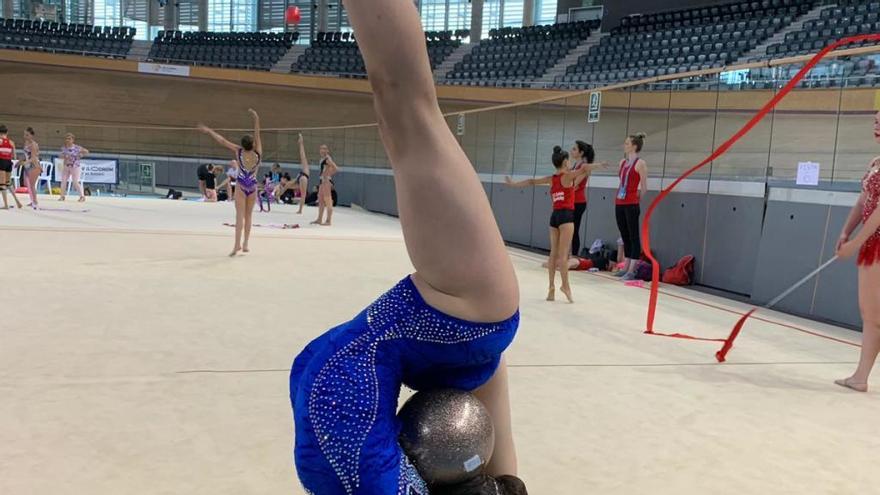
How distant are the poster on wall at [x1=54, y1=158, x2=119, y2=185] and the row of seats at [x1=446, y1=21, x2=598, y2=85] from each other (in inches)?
487

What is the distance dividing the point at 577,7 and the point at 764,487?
2819 cm

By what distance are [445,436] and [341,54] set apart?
2891 cm

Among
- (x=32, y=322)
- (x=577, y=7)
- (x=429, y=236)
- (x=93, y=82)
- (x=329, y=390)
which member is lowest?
(x=32, y=322)

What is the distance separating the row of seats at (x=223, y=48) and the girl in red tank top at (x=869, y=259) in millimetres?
26781

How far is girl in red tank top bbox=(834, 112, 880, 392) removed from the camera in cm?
390

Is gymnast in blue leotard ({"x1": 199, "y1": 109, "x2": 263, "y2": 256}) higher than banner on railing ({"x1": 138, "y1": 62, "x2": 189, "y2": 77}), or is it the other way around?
banner on railing ({"x1": 138, "y1": 62, "x2": 189, "y2": 77})

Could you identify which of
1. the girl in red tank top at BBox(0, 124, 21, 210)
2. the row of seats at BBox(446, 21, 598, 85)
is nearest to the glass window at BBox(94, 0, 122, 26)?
the row of seats at BBox(446, 21, 598, 85)

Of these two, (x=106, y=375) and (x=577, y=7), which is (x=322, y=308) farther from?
(x=577, y=7)

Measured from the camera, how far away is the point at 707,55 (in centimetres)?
1908

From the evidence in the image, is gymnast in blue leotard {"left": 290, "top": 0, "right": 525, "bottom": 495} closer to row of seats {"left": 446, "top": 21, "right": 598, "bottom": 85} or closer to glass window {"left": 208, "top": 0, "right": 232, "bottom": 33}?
row of seats {"left": 446, "top": 21, "right": 598, "bottom": 85}

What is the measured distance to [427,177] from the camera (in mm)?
1332

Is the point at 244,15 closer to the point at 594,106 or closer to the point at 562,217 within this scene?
the point at 594,106

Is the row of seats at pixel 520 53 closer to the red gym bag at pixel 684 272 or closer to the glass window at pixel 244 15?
the glass window at pixel 244 15

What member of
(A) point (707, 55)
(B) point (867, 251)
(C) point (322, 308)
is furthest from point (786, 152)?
(A) point (707, 55)
